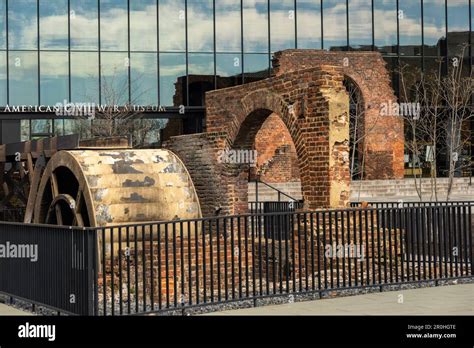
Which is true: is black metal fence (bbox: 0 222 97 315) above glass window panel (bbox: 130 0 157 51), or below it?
below

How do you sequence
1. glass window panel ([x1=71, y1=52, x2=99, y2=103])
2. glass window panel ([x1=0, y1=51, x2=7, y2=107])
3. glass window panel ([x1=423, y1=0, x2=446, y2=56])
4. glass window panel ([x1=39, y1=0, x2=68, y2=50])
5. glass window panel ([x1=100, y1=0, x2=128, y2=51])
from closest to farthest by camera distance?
glass window panel ([x1=0, y1=51, x2=7, y2=107])
glass window panel ([x1=39, y1=0, x2=68, y2=50])
glass window panel ([x1=71, y1=52, x2=99, y2=103])
glass window panel ([x1=100, y1=0, x2=128, y2=51])
glass window panel ([x1=423, y1=0, x2=446, y2=56])

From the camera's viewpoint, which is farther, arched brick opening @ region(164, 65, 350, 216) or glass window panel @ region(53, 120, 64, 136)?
glass window panel @ region(53, 120, 64, 136)

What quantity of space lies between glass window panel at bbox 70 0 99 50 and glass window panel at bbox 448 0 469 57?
58.9 ft

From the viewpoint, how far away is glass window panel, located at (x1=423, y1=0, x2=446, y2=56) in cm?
4366

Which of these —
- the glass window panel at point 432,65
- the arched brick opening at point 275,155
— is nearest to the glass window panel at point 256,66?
the arched brick opening at point 275,155

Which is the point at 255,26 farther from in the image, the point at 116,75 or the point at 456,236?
the point at 456,236

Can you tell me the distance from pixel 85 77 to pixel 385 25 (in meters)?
15.2

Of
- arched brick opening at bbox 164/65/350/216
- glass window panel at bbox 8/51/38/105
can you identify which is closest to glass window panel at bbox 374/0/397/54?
glass window panel at bbox 8/51/38/105

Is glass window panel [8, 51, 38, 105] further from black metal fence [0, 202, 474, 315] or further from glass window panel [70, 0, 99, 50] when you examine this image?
black metal fence [0, 202, 474, 315]

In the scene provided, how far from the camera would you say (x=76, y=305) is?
9289mm

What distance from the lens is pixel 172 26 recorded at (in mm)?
39625

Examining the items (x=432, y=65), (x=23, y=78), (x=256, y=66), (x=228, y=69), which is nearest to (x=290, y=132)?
(x=23, y=78)

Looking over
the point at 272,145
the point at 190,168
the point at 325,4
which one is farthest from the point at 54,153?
the point at 325,4
